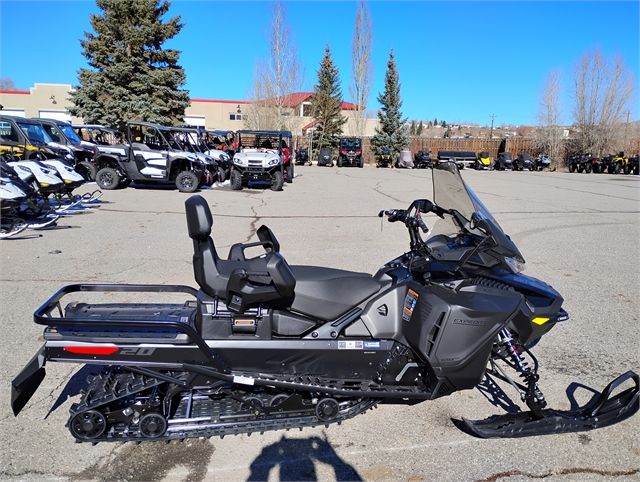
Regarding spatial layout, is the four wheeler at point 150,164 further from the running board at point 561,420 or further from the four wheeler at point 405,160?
the four wheeler at point 405,160

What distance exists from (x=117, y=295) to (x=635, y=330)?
5.49 m

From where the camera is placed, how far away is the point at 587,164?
3381 cm

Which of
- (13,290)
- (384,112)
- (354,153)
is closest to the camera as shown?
(13,290)

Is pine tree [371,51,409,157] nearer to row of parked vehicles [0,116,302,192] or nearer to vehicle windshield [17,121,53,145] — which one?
row of parked vehicles [0,116,302,192]

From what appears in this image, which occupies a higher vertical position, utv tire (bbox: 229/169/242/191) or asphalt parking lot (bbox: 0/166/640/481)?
utv tire (bbox: 229/169/242/191)

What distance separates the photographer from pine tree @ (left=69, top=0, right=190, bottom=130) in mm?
26953

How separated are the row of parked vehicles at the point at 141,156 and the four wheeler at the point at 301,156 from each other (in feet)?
66.5

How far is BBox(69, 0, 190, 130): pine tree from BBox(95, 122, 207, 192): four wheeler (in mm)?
12565

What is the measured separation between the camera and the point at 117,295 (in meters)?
5.36

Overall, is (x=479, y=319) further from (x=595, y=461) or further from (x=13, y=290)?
(x=13, y=290)

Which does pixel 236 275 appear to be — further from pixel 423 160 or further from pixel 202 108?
pixel 202 108

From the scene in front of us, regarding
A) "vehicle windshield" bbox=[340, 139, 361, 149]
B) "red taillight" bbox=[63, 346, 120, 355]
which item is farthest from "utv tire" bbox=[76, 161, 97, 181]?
"vehicle windshield" bbox=[340, 139, 361, 149]

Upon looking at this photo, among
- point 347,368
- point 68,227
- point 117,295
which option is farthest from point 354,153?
point 347,368

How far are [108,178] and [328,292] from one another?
47.4 ft
